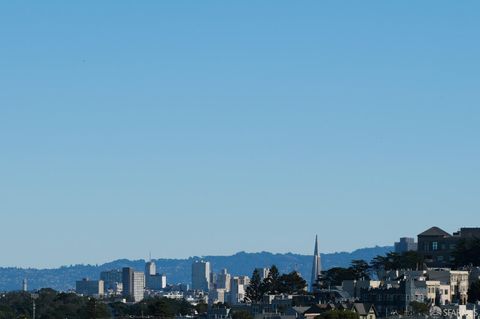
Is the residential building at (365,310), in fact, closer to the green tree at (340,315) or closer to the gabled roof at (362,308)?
the gabled roof at (362,308)

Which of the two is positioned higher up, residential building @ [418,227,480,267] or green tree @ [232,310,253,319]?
residential building @ [418,227,480,267]

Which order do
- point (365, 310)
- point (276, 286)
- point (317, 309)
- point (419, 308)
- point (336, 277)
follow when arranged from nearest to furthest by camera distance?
point (419, 308) → point (365, 310) → point (317, 309) → point (336, 277) → point (276, 286)

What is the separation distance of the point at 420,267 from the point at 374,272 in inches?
759

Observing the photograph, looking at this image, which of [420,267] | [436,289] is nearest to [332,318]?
[436,289]

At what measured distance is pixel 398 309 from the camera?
130500 mm

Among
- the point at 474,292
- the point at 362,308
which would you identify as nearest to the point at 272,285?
the point at 474,292

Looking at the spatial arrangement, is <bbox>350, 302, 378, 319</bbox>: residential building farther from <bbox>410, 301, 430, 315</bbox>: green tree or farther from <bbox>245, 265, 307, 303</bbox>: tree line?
<bbox>245, 265, 307, 303</bbox>: tree line

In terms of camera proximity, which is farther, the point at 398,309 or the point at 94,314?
the point at 94,314

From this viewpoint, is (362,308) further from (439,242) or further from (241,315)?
(439,242)

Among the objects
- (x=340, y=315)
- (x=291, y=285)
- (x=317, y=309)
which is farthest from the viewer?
(x=291, y=285)

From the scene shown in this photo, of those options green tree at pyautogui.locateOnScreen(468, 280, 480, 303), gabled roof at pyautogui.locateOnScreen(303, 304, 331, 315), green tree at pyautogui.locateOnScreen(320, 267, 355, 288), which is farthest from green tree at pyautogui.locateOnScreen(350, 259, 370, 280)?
gabled roof at pyautogui.locateOnScreen(303, 304, 331, 315)

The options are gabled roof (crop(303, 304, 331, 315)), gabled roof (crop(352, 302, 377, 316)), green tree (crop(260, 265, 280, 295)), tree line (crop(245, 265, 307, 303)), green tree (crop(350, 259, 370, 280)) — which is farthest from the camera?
green tree (crop(260, 265, 280, 295))

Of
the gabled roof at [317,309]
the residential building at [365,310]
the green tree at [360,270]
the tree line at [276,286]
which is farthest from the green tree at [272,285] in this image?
the residential building at [365,310]

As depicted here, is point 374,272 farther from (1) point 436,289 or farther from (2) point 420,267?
(1) point 436,289
